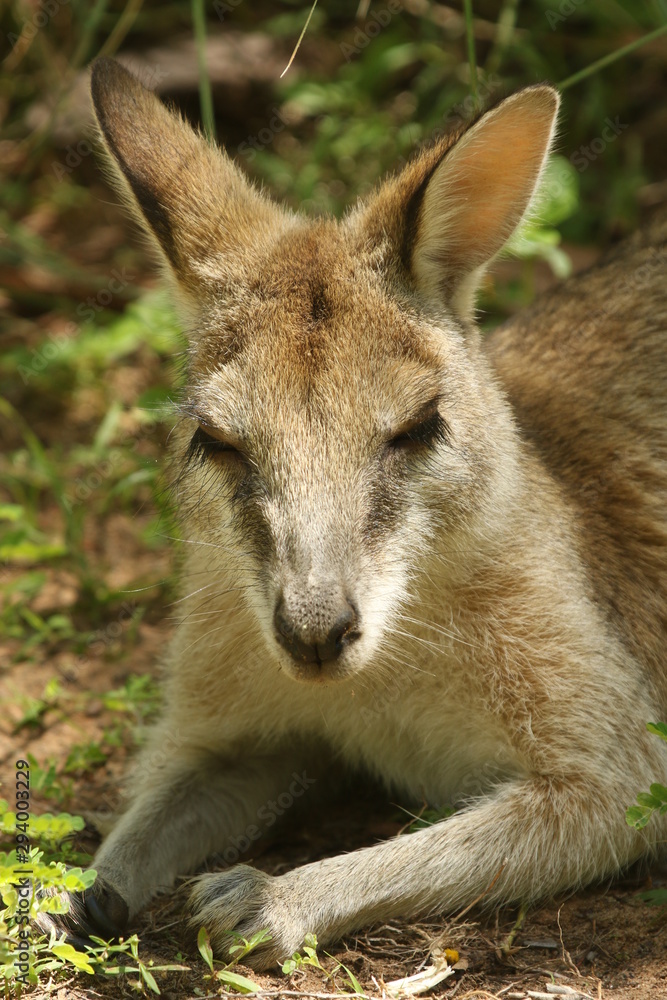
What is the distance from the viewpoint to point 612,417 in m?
5.26

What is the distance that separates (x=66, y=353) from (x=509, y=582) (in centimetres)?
457

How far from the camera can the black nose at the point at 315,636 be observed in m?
3.55

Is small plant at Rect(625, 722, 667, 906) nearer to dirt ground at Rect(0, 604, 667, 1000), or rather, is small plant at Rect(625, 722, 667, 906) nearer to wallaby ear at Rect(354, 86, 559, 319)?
dirt ground at Rect(0, 604, 667, 1000)

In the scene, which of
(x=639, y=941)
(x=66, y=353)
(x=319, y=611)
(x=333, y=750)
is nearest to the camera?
(x=319, y=611)

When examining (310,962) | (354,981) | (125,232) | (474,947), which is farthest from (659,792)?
(125,232)

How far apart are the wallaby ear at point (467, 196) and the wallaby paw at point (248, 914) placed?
7.51 ft

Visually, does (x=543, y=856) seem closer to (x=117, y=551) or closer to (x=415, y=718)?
(x=415, y=718)

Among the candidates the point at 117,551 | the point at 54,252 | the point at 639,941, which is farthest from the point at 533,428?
the point at 54,252

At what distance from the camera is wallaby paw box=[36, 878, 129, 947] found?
4.10 m

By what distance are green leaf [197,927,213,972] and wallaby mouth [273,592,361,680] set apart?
105 centimetres

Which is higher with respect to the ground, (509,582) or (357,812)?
(509,582)

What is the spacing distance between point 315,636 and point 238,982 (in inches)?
47.9

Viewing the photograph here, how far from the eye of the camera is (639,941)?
404cm

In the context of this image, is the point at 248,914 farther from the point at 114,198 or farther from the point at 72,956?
the point at 114,198
